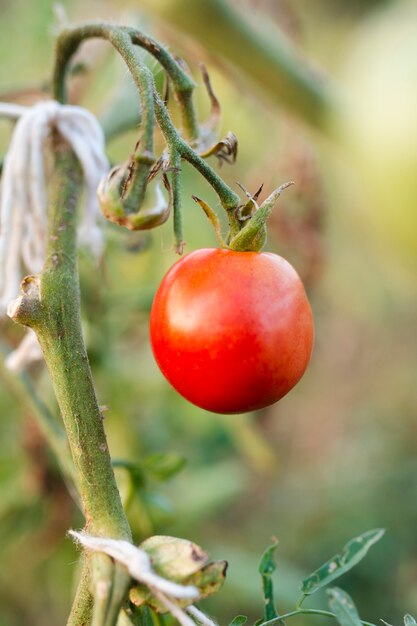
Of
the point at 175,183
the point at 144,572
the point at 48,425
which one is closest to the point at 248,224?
the point at 175,183

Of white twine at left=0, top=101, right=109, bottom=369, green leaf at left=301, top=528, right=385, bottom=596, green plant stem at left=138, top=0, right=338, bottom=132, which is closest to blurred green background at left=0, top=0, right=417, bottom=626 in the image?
green plant stem at left=138, top=0, right=338, bottom=132

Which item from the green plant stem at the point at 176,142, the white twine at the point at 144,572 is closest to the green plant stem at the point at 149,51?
the green plant stem at the point at 176,142

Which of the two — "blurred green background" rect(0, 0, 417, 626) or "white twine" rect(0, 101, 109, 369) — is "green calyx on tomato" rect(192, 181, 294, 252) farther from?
"white twine" rect(0, 101, 109, 369)

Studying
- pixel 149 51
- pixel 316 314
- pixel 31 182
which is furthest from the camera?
pixel 316 314

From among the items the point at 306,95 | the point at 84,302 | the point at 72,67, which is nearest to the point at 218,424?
Result: the point at 84,302

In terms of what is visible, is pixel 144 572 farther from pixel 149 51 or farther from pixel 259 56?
pixel 259 56

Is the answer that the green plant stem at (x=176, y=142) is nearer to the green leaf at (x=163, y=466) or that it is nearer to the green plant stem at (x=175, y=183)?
the green plant stem at (x=175, y=183)

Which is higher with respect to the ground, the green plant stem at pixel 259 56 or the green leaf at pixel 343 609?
the green plant stem at pixel 259 56
